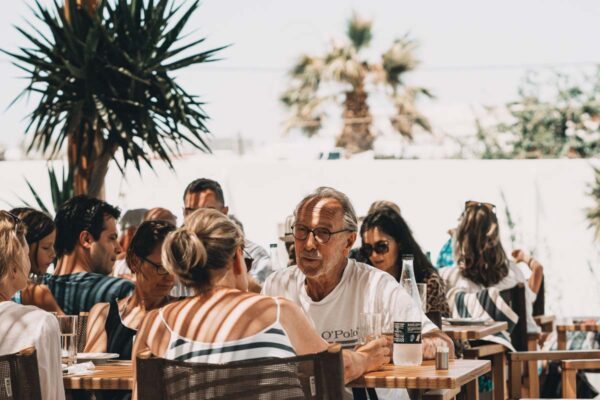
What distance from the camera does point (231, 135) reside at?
125 ft

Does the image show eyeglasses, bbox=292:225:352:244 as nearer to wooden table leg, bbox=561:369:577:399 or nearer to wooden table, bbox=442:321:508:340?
wooden table, bbox=442:321:508:340

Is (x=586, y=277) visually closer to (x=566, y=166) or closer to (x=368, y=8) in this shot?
(x=566, y=166)

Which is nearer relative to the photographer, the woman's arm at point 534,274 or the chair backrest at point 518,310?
the chair backrest at point 518,310

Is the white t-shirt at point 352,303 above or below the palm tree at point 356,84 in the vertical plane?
below

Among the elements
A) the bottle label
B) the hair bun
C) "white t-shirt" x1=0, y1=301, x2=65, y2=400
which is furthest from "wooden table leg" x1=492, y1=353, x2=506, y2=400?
"white t-shirt" x1=0, y1=301, x2=65, y2=400

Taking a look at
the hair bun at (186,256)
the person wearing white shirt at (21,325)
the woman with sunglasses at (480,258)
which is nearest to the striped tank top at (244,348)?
the hair bun at (186,256)

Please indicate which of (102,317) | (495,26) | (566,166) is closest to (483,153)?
(566,166)

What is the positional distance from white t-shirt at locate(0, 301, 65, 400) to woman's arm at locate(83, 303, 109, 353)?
1045mm

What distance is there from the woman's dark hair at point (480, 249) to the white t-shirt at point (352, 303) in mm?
2461

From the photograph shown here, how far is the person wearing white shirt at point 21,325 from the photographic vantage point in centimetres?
295

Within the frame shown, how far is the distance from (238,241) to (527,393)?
3.84 m

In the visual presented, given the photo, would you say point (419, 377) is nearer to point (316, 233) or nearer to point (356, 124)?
point (316, 233)

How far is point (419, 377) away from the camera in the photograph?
124 inches

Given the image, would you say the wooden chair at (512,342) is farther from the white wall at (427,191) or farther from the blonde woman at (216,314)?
the white wall at (427,191)
